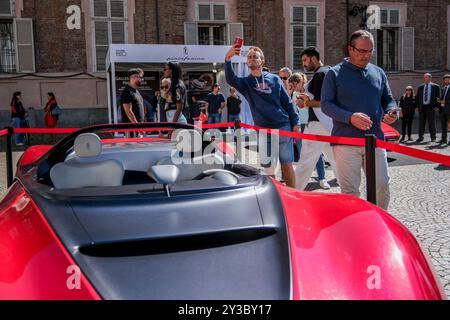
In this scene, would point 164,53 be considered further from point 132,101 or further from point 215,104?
point 132,101

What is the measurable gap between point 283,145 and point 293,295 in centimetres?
369

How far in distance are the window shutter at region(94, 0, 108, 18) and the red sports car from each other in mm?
16094

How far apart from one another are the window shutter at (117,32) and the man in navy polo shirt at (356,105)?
1487 centimetres

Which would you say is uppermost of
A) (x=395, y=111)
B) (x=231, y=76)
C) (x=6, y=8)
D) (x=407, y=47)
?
(x=6, y=8)

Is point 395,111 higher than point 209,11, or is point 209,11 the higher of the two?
point 209,11

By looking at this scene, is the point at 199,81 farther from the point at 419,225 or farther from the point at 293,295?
the point at 293,295

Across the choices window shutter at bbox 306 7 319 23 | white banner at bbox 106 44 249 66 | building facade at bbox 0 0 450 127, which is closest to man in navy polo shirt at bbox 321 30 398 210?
white banner at bbox 106 44 249 66

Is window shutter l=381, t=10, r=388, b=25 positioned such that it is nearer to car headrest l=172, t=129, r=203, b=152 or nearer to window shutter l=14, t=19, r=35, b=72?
window shutter l=14, t=19, r=35, b=72

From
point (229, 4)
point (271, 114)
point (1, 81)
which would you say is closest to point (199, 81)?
point (229, 4)

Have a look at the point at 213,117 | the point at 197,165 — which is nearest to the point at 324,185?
the point at 197,165

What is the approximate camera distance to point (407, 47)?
2059cm

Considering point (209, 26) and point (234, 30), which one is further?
point (209, 26)

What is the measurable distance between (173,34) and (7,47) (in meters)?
5.86

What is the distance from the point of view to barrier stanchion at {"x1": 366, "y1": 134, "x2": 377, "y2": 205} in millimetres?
3689
